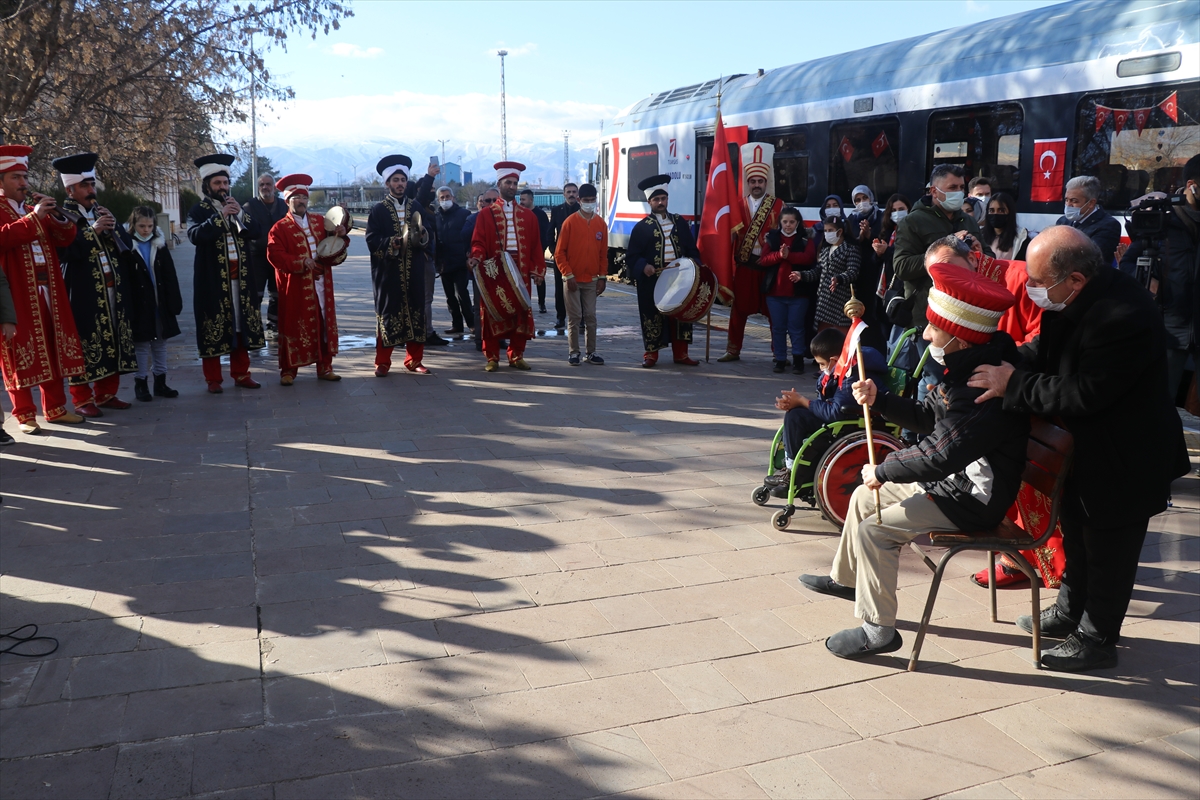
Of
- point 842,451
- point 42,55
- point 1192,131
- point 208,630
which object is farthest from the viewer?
point 42,55

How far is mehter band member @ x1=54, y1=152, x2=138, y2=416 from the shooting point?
25.6ft

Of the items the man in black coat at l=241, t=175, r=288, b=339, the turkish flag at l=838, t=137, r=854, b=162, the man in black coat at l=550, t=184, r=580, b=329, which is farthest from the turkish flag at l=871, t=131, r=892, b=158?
the man in black coat at l=241, t=175, r=288, b=339

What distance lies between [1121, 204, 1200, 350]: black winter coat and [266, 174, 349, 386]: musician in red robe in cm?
673

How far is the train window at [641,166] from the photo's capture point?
1759 centimetres

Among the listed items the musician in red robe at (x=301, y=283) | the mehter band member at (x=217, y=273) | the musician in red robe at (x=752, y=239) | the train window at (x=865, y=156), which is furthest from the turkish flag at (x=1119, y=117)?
the mehter band member at (x=217, y=273)

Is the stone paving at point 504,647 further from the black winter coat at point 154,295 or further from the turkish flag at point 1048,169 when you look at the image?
the turkish flag at point 1048,169

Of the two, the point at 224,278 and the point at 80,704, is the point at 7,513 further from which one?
the point at 224,278

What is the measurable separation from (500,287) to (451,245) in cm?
261

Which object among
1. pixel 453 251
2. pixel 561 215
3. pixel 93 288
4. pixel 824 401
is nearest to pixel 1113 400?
pixel 824 401

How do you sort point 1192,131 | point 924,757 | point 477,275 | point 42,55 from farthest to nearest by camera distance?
point 42,55 → point 477,275 → point 1192,131 → point 924,757

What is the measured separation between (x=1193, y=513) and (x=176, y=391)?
8106 millimetres

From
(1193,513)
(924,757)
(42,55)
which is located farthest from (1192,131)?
(42,55)

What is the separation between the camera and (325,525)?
17.4ft

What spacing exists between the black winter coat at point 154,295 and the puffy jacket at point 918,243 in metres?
5.98
